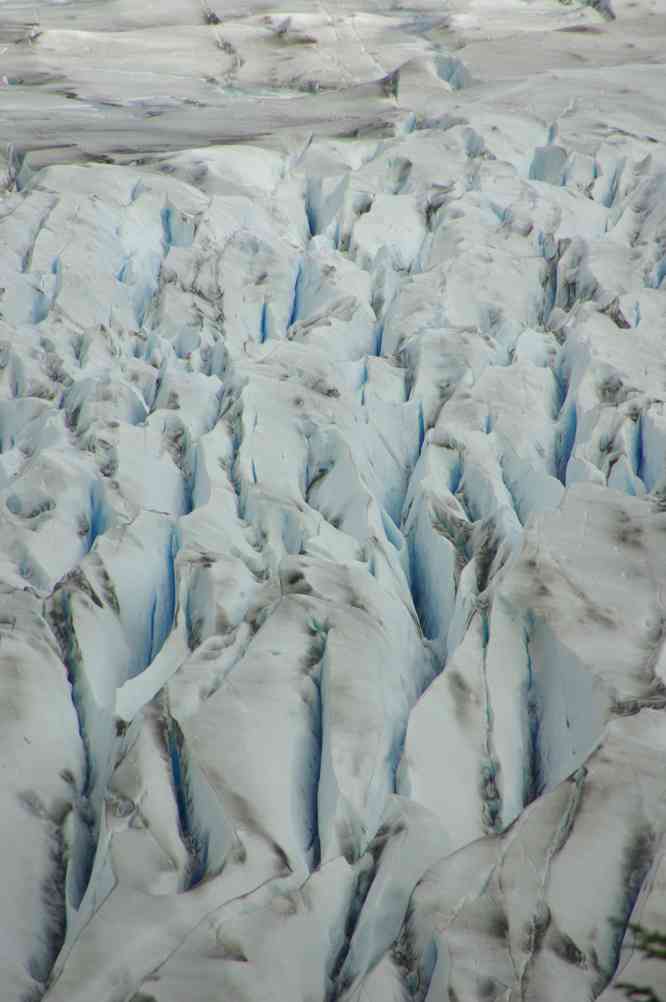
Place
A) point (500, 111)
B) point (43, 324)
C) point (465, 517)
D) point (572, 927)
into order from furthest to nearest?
point (500, 111), point (43, 324), point (465, 517), point (572, 927)

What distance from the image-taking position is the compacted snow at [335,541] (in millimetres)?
2211

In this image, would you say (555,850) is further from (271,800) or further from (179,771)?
(179,771)

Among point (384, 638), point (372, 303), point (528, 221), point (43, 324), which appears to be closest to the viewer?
point (384, 638)

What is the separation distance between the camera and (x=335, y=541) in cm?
338

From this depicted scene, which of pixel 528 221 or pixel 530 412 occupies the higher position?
pixel 528 221

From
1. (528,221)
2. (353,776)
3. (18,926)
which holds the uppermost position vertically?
(528,221)

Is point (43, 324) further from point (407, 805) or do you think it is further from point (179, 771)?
point (407, 805)

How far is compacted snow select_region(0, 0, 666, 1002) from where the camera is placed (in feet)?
7.25

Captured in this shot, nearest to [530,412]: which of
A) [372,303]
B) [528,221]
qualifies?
[372,303]

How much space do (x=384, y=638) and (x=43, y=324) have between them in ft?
8.47

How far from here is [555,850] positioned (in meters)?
2.21

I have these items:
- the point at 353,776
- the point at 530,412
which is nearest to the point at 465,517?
the point at 530,412

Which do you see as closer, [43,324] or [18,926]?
[18,926]

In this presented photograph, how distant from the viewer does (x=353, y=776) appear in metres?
2.55
